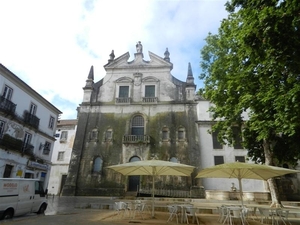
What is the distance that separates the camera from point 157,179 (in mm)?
21422

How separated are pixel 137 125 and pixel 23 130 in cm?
1137

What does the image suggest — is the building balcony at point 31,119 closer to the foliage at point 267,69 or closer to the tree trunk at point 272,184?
the foliage at point 267,69

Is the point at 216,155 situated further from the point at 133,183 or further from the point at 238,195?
the point at 133,183

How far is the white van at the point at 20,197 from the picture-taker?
861 centimetres

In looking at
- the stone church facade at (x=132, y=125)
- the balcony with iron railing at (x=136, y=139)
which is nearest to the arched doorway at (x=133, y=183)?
the stone church facade at (x=132, y=125)

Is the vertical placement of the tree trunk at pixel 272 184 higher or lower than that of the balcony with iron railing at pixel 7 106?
lower

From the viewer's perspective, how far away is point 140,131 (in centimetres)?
2416

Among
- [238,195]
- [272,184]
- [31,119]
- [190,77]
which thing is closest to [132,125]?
[190,77]

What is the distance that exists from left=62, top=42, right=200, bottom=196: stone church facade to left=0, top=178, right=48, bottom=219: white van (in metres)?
11.1

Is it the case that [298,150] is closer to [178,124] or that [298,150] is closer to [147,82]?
[178,124]

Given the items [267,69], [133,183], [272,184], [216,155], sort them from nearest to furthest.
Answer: [267,69], [272,184], [133,183], [216,155]

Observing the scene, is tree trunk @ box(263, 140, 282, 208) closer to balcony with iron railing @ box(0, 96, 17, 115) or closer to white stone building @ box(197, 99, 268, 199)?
white stone building @ box(197, 99, 268, 199)

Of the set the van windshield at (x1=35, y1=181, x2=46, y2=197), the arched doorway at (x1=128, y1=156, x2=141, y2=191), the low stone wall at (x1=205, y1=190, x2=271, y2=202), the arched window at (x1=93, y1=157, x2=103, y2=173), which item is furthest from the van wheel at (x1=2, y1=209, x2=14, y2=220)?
the low stone wall at (x1=205, y1=190, x2=271, y2=202)

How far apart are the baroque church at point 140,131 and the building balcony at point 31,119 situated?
4520 mm
